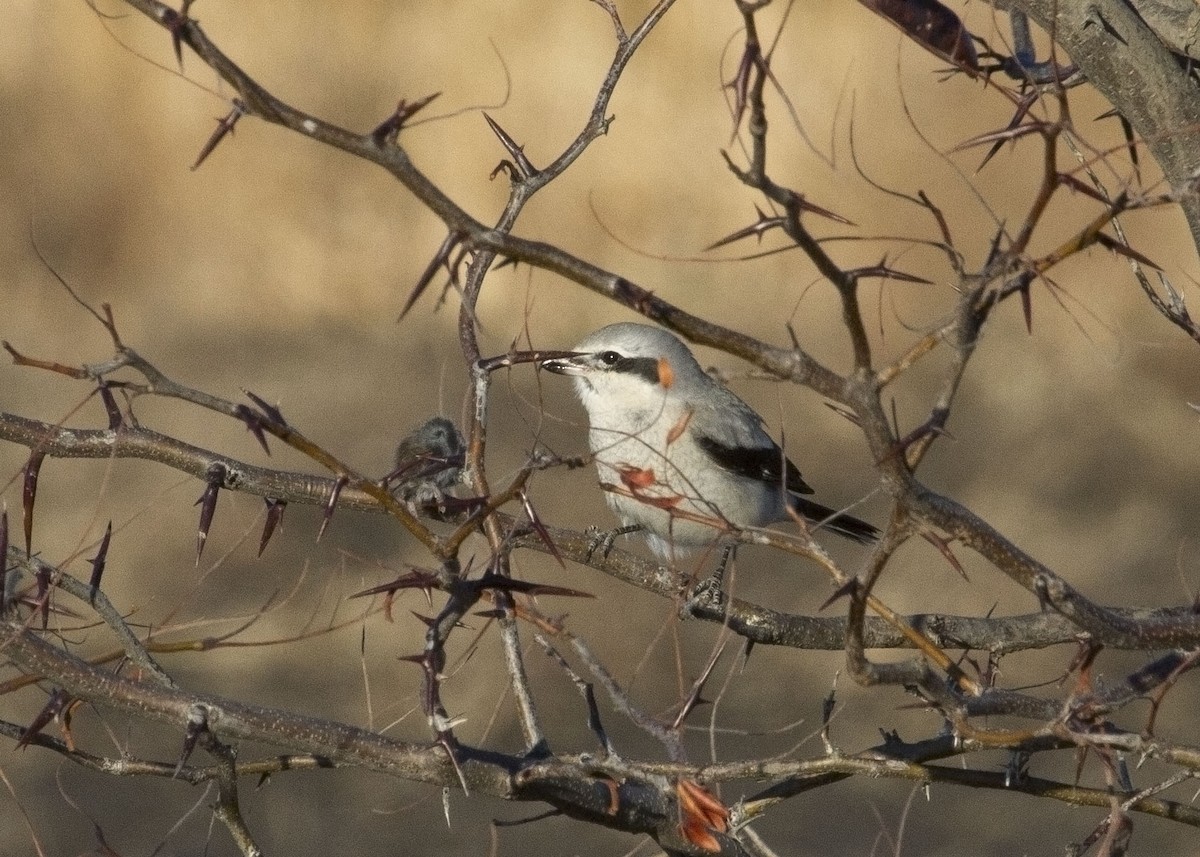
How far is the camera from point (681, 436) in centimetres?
354

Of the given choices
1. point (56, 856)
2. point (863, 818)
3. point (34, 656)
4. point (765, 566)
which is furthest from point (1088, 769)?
point (34, 656)

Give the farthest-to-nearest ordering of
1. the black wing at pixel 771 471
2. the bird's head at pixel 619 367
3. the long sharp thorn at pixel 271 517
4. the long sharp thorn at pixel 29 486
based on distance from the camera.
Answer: the black wing at pixel 771 471 < the bird's head at pixel 619 367 < the long sharp thorn at pixel 271 517 < the long sharp thorn at pixel 29 486

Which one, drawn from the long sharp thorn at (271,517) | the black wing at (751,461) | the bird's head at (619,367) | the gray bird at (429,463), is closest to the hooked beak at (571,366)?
the bird's head at (619,367)

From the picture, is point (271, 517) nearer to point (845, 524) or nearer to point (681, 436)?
point (681, 436)

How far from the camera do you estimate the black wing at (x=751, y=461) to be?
4.01 m

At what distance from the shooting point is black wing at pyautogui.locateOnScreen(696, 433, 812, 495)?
401cm

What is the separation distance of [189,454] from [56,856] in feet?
11.3

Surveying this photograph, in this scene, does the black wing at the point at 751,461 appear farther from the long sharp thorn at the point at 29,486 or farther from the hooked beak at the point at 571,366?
the long sharp thorn at the point at 29,486

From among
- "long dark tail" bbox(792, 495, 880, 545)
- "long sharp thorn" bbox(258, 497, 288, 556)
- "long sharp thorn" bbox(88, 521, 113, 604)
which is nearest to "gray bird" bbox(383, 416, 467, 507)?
"long sharp thorn" bbox(258, 497, 288, 556)

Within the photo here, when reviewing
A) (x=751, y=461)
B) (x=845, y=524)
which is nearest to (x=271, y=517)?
(x=751, y=461)

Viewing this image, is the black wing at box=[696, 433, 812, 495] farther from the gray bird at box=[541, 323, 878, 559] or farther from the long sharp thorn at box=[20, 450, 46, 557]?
the long sharp thorn at box=[20, 450, 46, 557]

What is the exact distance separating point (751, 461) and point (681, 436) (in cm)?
61

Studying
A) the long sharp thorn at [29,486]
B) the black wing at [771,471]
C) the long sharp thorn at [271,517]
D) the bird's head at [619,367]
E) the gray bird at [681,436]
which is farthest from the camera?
the black wing at [771,471]

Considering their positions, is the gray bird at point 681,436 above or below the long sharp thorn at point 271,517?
above
